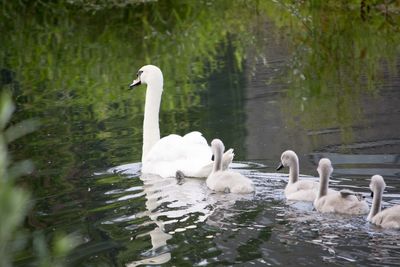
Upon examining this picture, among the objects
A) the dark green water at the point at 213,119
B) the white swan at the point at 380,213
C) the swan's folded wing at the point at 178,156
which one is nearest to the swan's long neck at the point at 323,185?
the dark green water at the point at 213,119

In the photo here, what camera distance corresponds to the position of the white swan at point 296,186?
7.16 meters

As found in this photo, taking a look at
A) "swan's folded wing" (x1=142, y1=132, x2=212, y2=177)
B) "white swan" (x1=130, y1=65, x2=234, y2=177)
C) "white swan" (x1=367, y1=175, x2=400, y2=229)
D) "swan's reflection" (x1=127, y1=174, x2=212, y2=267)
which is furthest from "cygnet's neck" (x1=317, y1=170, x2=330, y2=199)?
"swan's folded wing" (x1=142, y1=132, x2=212, y2=177)

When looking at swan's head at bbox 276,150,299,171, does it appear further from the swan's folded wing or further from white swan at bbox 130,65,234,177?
the swan's folded wing

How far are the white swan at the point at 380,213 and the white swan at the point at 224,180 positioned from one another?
1287 mm

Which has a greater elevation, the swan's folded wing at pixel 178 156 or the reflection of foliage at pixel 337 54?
the reflection of foliage at pixel 337 54

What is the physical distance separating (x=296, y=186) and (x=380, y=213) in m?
1.32

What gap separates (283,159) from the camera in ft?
25.7

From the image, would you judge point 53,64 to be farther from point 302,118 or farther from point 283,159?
point 283,159

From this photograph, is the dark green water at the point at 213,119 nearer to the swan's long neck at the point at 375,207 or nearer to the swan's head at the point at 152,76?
the swan's long neck at the point at 375,207

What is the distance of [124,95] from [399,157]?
6672mm

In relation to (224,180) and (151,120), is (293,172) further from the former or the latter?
(151,120)

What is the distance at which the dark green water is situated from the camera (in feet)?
19.9

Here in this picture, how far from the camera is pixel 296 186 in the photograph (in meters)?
7.33

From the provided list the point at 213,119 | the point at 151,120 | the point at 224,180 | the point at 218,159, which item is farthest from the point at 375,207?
the point at 213,119
